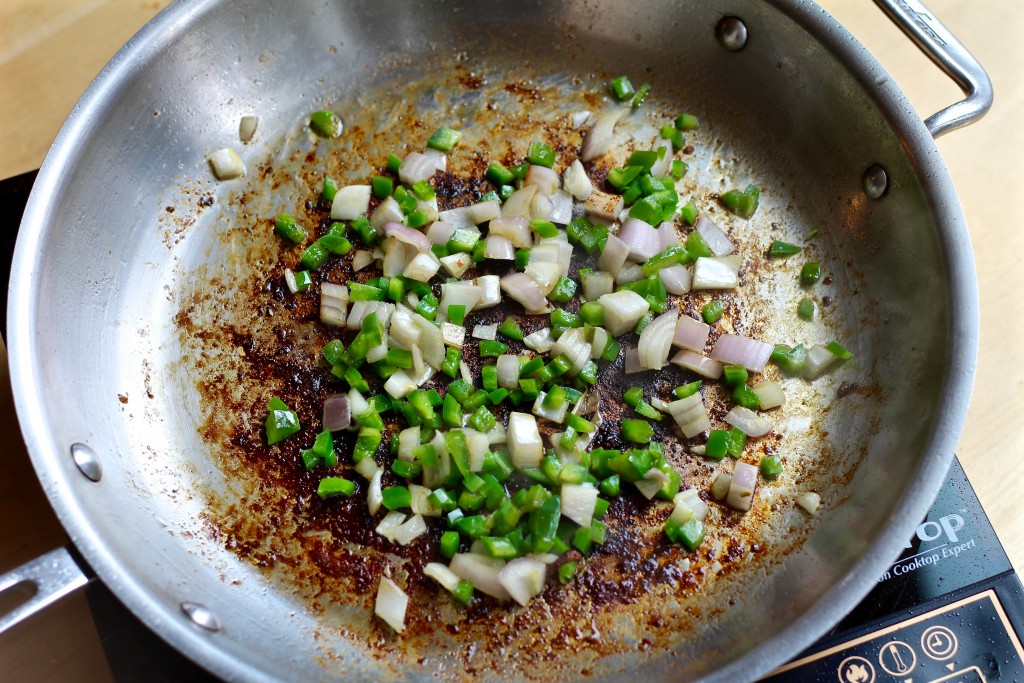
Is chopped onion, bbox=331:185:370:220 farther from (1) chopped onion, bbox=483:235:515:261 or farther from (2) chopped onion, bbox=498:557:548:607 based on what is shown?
(2) chopped onion, bbox=498:557:548:607

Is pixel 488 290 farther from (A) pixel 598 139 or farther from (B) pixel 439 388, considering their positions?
(A) pixel 598 139

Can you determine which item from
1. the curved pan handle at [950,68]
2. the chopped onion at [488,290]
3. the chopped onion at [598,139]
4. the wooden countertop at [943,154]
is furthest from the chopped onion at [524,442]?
the curved pan handle at [950,68]

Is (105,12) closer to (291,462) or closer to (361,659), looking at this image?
(291,462)

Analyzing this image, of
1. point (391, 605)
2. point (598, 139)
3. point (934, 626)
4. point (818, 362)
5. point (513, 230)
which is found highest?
point (598, 139)

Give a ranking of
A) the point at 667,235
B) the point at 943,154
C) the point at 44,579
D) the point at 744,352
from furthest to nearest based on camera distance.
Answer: the point at 943,154, the point at 667,235, the point at 744,352, the point at 44,579

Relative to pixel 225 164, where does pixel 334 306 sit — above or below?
below

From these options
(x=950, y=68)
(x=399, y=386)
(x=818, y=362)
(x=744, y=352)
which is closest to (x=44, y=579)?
(x=399, y=386)

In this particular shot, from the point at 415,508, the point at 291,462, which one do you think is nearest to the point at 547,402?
the point at 415,508
